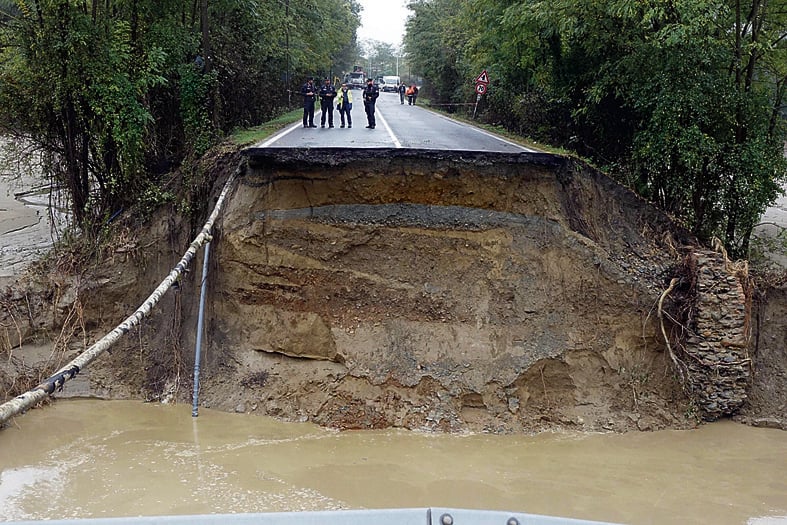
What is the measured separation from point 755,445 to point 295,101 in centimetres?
3060

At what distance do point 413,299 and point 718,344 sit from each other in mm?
4868

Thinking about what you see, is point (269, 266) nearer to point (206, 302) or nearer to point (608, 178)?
point (206, 302)

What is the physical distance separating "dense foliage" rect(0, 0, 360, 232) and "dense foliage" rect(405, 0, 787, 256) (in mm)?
7533

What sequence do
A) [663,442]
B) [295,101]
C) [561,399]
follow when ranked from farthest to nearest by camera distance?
[295,101] < [561,399] < [663,442]

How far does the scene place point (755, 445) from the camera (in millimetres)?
10508

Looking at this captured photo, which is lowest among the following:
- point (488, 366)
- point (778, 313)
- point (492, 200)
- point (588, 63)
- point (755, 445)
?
point (755, 445)

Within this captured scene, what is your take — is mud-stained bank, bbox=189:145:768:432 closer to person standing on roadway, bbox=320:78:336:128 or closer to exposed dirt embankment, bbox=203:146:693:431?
exposed dirt embankment, bbox=203:146:693:431

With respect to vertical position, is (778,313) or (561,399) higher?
(778,313)

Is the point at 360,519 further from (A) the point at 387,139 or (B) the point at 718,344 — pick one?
(A) the point at 387,139

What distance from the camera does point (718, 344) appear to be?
11.0 meters

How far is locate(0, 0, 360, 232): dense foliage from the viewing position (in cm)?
1319

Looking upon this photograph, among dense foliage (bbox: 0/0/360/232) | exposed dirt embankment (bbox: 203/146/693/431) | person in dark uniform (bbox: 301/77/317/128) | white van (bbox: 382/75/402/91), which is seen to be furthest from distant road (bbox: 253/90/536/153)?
white van (bbox: 382/75/402/91)

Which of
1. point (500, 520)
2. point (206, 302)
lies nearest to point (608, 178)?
point (206, 302)

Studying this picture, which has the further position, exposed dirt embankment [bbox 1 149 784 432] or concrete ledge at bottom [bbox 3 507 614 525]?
exposed dirt embankment [bbox 1 149 784 432]
